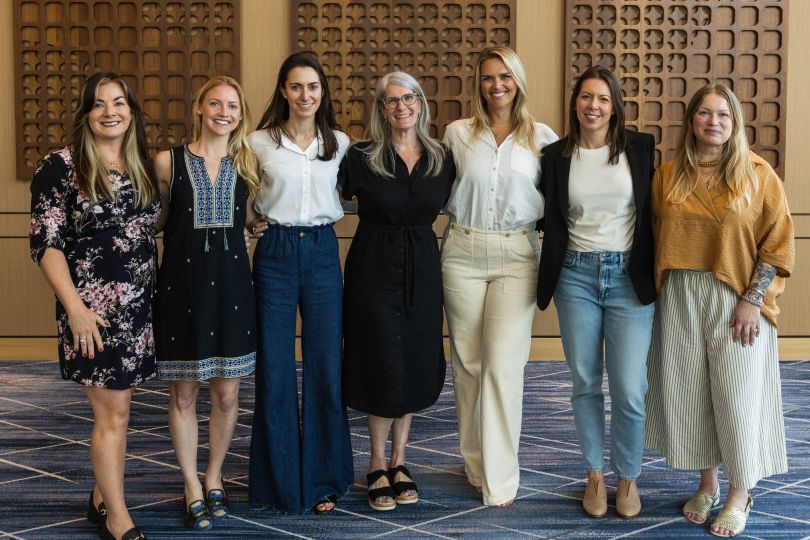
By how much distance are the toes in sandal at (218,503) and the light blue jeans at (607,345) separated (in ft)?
4.53

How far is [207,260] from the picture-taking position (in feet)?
10.0

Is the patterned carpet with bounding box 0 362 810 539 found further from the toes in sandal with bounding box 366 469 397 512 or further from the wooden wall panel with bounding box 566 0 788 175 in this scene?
the wooden wall panel with bounding box 566 0 788 175

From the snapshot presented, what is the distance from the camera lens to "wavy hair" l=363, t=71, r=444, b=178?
10.8 ft

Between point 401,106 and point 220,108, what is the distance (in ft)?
2.15

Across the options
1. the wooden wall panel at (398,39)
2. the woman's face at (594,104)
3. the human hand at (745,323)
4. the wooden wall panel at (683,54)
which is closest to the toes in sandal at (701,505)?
the human hand at (745,323)

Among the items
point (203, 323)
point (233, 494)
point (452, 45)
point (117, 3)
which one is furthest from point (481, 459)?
point (117, 3)

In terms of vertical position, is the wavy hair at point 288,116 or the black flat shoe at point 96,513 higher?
the wavy hair at point 288,116

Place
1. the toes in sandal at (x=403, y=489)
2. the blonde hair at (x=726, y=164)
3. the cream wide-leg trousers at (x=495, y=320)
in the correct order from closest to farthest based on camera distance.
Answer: the blonde hair at (x=726, y=164) < the cream wide-leg trousers at (x=495, y=320) < the toes in sandal at (x=403, y=489)

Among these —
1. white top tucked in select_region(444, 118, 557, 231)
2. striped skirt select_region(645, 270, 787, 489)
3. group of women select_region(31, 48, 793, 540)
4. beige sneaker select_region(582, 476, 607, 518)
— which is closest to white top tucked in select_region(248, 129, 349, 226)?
group of women select_region(31, 48, 793, 540)

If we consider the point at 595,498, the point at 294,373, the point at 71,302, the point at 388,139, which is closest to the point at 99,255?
the point at 71,302

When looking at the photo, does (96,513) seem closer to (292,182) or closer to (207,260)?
(207,260)

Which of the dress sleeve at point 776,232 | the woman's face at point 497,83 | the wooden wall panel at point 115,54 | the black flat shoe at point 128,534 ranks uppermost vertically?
the wooden wall panel at point 115,54

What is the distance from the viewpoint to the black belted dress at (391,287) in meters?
3.30

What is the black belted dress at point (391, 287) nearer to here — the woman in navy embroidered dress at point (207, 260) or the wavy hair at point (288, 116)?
the wavy hair at point (288, 116)
